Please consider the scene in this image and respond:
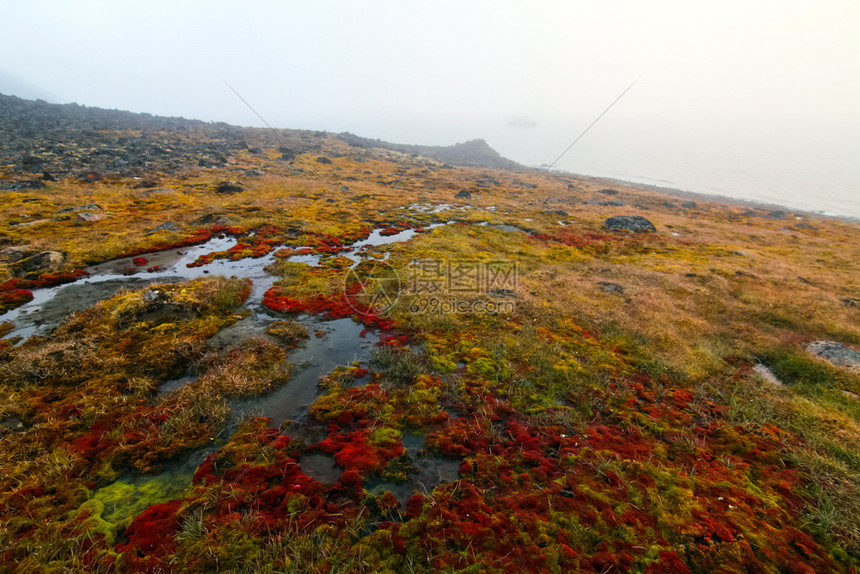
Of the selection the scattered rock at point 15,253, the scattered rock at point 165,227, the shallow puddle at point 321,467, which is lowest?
the shallow puddle at point 321,467

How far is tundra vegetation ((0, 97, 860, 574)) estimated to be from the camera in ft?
24.8

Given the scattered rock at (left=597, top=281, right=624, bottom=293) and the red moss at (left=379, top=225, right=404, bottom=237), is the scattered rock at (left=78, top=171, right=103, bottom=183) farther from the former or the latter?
the scattered rock at (left=597, top=281, right=624, bottom=293)

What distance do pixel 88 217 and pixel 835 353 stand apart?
5795 cm

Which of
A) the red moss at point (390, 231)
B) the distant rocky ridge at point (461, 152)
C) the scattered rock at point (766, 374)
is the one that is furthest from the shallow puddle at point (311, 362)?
the distant rocky ridge at point (461, 152)

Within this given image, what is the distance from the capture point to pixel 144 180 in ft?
160

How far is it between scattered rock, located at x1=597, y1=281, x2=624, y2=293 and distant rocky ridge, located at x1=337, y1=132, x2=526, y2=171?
473ft

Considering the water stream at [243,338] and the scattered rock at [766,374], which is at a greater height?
the scattered rock at [766,374]

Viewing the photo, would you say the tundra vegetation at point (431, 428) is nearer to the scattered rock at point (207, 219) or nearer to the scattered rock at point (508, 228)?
the scattered rock at point (207, 219)

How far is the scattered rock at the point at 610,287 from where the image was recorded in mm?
25094

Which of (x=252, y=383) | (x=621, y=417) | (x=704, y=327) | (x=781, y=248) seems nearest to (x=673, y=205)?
(x=781, y=248)

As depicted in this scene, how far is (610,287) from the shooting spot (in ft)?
84.5

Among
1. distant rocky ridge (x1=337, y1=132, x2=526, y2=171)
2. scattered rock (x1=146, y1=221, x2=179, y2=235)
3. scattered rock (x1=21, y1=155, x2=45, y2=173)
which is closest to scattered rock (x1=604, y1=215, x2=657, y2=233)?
scattered rock (x1=146, y1=221, x2=179, y2=235)

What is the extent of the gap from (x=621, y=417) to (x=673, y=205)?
95.7 m

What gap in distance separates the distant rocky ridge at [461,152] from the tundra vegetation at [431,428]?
491 feet
